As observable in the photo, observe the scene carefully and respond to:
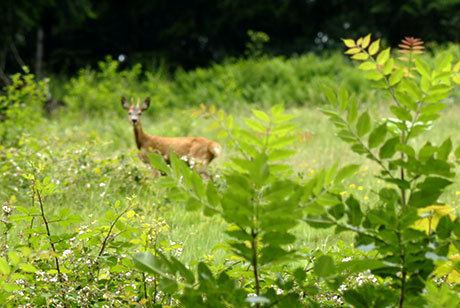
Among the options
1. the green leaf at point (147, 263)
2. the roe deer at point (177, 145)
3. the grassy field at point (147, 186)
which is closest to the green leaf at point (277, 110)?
the green leaf at point (147, 263)

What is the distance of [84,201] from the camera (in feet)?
17.8

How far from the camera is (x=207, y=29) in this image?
2375 centimetres

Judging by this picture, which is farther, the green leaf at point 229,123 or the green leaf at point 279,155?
the green leaf at point 229,123

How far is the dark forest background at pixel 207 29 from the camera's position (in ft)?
Answer: 70.4

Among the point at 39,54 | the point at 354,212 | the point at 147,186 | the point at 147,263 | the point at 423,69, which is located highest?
the point at 39,54

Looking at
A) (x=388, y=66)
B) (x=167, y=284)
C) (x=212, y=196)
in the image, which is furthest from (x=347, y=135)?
(x=167, y=284)

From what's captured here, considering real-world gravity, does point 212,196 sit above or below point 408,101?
below

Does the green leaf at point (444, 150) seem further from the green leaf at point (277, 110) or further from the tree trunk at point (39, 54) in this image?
the tree trunk at point (39, 54)

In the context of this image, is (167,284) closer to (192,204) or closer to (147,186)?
(192,204)

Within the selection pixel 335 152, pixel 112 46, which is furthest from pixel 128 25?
pixel 335 152

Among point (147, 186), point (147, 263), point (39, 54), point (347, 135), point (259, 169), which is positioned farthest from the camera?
point (39, 54)

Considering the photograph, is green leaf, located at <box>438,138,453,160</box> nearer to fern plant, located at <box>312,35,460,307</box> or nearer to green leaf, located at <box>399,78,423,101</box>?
fern plant, located at <box>312,35,460,307</box>

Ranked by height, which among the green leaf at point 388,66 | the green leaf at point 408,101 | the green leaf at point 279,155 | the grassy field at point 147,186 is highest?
the green leaf at point 388,66

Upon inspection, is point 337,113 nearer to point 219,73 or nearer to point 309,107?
point 309,107
